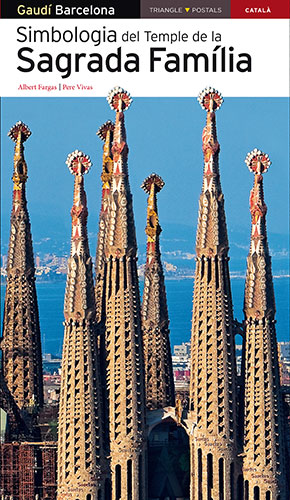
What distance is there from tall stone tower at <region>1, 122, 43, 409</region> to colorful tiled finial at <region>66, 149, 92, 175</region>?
8.17 m

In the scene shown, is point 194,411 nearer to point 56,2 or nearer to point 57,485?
point 57,485

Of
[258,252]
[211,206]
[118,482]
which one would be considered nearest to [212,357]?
[258,252]

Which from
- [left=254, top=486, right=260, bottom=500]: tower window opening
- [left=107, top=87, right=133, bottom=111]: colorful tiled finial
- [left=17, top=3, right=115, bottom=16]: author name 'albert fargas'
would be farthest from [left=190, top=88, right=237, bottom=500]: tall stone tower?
[left=17, top=3, right=115, bottom=16]: author name 'albert fargas'

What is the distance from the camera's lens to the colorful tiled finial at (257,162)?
7519 centimetres

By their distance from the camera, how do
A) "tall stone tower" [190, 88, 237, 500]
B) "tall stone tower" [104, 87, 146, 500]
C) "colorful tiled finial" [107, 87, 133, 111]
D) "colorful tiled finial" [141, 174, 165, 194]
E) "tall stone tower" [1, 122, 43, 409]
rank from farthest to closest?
"tall stone tower" [1, 122, 43, 409] < "colorful tiled finial" [141, 174, 165, 194] < "colorful tiled finial" [107, 87, 133, 111] < "tall stone tower" [190, 88, 237, 500] < "tall stone tower" [104, 87, 146, 500]

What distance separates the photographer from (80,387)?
72.6 m

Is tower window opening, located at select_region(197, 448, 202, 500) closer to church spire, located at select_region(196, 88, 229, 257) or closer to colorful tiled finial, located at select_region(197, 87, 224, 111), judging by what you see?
church spire, located at select_region(196, 88, 229, 257)

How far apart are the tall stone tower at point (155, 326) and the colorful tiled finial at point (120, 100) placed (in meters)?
5.75

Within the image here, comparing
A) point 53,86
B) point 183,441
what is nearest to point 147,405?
point 183,441

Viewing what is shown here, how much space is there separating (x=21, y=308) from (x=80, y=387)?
32.0ft

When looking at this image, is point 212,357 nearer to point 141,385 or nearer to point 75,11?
point 141,385

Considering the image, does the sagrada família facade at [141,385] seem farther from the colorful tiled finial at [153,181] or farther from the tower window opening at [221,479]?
the colorful tiled finial at [153,181]

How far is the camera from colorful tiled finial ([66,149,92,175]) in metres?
73.6

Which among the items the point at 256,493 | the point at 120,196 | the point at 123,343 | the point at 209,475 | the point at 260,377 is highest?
the point at 120,196
